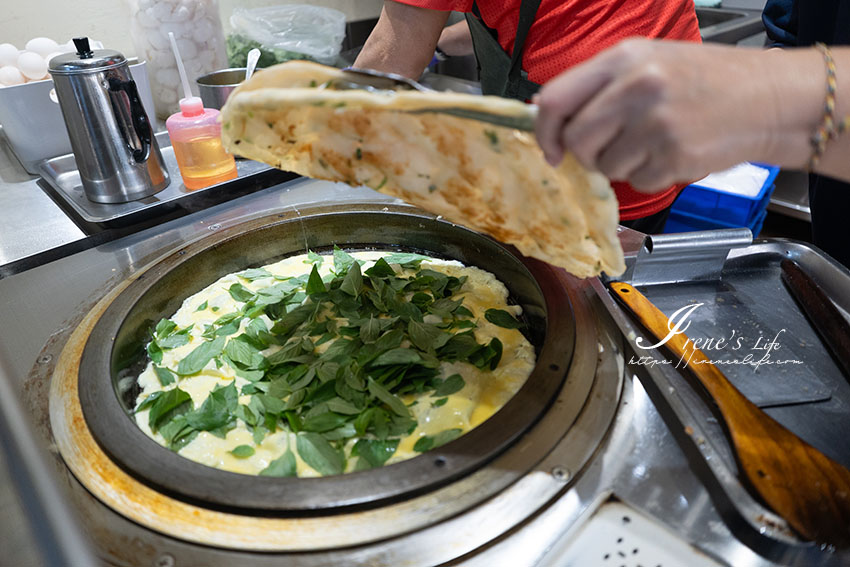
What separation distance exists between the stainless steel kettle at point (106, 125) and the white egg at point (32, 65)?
1.66 ft

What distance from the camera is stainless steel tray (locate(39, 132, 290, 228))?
1690 mm

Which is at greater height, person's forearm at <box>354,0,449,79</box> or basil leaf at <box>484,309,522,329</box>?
person's forearm at <box>354,0,449,79</box>

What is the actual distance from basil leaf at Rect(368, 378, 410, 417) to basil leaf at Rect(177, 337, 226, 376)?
1.39 feet

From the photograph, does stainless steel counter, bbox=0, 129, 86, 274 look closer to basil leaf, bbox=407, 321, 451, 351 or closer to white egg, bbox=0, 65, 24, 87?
white egg, bbox=0, 65, 24, 87

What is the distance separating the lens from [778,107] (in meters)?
0.75

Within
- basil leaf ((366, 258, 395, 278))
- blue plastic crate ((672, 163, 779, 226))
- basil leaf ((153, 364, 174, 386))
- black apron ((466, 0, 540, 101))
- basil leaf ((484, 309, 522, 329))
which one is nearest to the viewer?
basil leaf ((153, 364, 174, 386))

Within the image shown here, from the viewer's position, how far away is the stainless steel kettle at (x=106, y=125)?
164 centimetres

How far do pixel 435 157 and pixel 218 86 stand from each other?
1422mm

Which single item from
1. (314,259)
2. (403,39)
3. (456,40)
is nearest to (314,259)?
(314,259)

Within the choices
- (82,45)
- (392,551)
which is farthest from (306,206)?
(392,551)

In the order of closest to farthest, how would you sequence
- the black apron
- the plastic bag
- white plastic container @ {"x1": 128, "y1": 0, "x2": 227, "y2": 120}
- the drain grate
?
the drain grate < the black apron < white plastic container @ {"x1": 128, "y1": 0, "x2": 227, "y2": 120} < the plastic bag

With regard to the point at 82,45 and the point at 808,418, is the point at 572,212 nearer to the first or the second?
the point at 808,418

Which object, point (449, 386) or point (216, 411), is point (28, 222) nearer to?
point (216, 411)

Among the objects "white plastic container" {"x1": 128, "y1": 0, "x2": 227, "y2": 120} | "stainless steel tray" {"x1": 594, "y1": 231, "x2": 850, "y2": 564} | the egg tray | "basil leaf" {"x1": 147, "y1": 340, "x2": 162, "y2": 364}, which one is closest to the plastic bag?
"white plastic container" {"x1": 128, "y1": 0, "x2": 227, "y2": 120}
